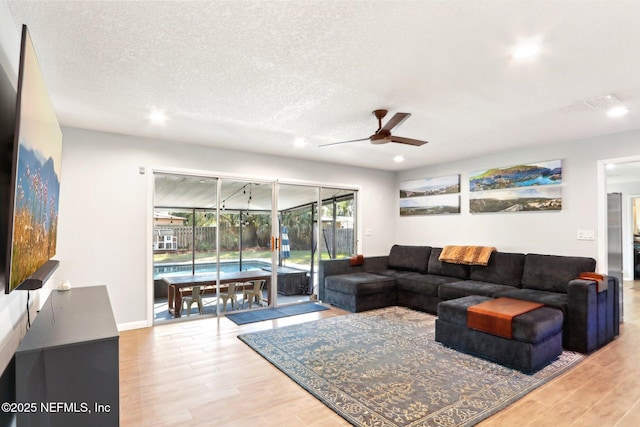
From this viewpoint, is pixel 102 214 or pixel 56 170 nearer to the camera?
pixel 56 170

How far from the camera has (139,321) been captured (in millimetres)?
4391

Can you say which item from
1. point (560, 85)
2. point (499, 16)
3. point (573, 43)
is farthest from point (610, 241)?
point (499, 16)

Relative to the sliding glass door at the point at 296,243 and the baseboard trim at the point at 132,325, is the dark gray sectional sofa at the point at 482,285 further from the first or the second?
the baseboard trim at the point at 132,325

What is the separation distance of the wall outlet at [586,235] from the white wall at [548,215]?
0.04 metres

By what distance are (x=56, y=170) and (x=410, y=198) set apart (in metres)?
5.65

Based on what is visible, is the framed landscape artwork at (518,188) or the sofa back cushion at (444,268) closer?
the framed landscape artwork at (518,188)

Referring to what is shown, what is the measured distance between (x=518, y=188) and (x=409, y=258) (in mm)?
2085

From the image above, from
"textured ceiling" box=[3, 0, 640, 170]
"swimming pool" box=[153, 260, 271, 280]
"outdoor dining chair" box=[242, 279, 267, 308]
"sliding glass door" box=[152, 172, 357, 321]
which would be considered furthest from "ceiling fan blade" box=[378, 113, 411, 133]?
"outdoor dining chair" box=[242, 279, 267, 308]

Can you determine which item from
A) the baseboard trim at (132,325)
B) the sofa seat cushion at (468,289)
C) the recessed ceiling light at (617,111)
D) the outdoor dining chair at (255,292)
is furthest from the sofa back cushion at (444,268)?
the baseboard trim at (132,325)

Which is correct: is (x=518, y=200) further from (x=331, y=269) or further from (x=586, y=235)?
(x=331, y=269)

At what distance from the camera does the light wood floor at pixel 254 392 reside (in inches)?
91.3

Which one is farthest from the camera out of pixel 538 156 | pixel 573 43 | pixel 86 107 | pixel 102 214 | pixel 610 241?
pixel 610 241

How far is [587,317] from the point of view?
3.43m

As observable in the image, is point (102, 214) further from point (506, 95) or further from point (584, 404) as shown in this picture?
point (584, 404)
